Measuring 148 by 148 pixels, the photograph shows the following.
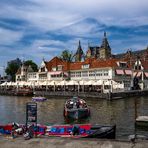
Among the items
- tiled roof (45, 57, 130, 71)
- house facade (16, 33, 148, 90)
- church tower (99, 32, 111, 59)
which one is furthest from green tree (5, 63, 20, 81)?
tiled roof (45, 57, 130, 71)

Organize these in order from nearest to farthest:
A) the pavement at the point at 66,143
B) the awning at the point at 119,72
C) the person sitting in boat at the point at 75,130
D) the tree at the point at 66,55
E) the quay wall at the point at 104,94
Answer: the pavement at the point at 66,143 → the person sitting in boat at the point at 75,130 → the quay wall at the point at 104,94 → the awning at the point at 119,72 → the tree at the point at 66,55

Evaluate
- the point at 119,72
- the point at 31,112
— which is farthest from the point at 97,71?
the point at 31,112

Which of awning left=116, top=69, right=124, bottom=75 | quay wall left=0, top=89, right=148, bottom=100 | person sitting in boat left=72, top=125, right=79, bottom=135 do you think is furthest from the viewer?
awning left=116, top=69, right=124, bottom=75

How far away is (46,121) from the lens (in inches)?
1775

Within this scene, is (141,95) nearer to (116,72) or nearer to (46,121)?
(116,72)

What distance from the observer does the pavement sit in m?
22.4

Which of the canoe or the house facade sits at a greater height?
the house facade

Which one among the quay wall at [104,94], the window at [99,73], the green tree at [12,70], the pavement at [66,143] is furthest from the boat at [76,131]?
the green tree at [12,70]

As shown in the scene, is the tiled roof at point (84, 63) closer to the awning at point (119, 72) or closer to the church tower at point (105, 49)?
the awning at point (119, 72)

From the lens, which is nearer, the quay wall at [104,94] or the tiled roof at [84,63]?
the quay wall at [104,94]

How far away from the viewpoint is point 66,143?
23250 millimetres

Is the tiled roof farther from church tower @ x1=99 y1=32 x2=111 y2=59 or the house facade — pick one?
church tower @ x1=99 y1=32 x2=111 y2=59

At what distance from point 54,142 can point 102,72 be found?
260 ft

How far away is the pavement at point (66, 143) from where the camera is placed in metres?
22.4
